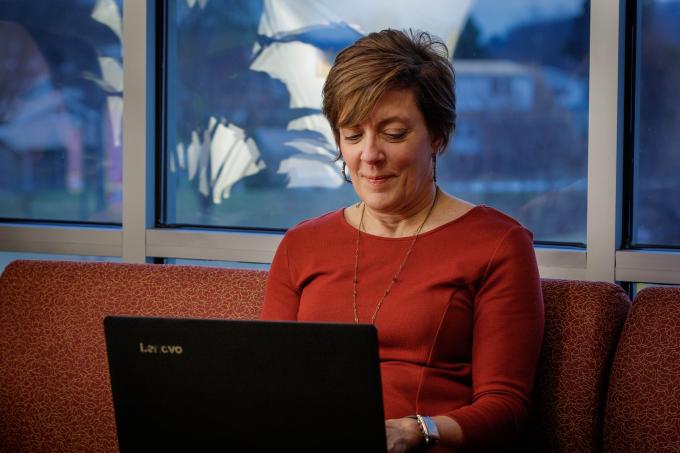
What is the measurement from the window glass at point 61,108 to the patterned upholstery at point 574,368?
5.16 feet

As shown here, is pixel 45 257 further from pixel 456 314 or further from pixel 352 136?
pixel 456 314

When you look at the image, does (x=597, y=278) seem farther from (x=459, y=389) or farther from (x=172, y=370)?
(x=172, y=370)

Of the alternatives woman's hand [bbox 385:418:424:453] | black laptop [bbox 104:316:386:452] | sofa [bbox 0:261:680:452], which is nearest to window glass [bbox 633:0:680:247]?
sofa [bbox 0:261:680:452]

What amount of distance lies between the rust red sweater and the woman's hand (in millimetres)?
97

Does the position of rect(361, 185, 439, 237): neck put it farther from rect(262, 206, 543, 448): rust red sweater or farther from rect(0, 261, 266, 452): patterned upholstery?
rect(0, 261, 266, 452): patterned upholstery

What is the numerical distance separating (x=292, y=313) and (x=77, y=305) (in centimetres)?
60

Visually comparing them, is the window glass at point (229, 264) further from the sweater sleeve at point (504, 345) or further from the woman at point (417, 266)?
the sweater sleeve at point (504, 345)

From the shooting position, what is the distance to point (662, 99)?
6.91ft

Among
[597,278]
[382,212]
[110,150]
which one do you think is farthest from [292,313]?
[110,150]

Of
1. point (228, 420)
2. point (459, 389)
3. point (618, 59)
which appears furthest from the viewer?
point (618, 59)

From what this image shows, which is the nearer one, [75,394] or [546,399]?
[546,399]

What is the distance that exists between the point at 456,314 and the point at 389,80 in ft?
1.46

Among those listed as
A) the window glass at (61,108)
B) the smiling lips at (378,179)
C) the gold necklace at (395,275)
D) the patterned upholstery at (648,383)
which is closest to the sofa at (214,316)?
the patterned upholstery at (648,383)

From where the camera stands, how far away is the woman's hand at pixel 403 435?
4.47 feet
